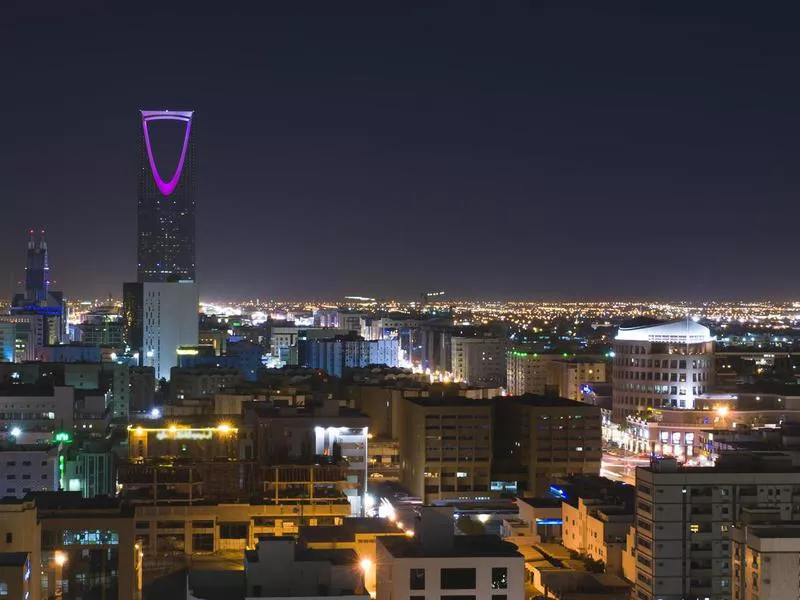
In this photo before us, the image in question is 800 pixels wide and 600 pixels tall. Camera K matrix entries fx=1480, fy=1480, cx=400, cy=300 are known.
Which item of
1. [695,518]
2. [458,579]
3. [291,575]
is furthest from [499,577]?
[695,518]

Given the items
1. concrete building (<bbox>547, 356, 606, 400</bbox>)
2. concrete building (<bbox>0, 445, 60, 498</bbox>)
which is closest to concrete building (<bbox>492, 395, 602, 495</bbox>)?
concrete building (<bbox>0, 445, 60, 498</bbox>)

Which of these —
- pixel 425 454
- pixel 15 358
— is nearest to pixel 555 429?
pixel 425 454

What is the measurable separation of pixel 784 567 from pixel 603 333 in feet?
223

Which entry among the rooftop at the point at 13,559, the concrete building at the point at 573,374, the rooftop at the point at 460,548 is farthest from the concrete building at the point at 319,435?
the concrete building at the point at 573,374

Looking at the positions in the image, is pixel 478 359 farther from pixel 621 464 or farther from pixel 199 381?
pixel 621 464

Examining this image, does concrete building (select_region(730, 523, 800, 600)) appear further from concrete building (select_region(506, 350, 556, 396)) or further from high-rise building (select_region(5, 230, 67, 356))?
high-rise building (select_region(5, 230, 67, 356))

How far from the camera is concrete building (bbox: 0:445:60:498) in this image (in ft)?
83.3

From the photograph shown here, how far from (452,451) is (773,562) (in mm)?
14886

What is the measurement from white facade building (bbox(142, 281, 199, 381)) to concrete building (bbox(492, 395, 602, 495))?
2942 centimetres

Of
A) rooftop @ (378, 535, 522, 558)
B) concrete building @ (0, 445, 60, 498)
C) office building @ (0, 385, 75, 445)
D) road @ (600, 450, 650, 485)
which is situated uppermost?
rooftop @ (378, 535, 522, 558)

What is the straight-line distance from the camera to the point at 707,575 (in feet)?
56.5

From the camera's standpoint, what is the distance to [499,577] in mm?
11906

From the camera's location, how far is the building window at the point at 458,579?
39.0 feet

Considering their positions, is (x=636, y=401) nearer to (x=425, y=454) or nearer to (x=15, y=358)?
(x=425, y=454)
